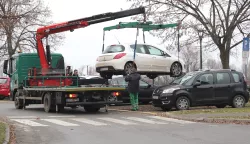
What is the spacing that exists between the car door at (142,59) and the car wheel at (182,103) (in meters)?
2.02

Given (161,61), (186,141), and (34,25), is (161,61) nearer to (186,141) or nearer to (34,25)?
(186,141)

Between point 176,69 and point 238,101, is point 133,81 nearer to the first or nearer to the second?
point 176,69

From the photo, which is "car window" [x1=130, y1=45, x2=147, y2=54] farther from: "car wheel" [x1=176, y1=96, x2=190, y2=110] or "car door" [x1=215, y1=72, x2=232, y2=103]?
"car door" [x1=215, y1=72, x2=232, y2=103]

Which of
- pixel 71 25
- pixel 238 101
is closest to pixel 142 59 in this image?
pixel 71 25

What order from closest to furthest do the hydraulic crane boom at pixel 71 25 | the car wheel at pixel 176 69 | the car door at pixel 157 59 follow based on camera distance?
the hydraulic crane boom at pixel 71 25 < the car door at pixel 157 59 < the car wheel at pixel 176 69

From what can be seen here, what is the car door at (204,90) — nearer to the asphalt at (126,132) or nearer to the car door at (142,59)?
the car door at (142,59)

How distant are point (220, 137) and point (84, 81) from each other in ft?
32.3

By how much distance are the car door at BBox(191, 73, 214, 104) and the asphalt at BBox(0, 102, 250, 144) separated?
3.77m

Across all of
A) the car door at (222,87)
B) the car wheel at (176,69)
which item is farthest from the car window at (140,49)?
the car door at (222,87)

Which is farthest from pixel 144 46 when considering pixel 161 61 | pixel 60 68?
pixel 60 68

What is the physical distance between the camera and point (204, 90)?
17875 millimetres

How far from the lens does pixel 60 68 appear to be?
2030 centimetres

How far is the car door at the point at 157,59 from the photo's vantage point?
1855 centimetres

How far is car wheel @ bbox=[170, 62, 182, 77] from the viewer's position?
62.4 feet
